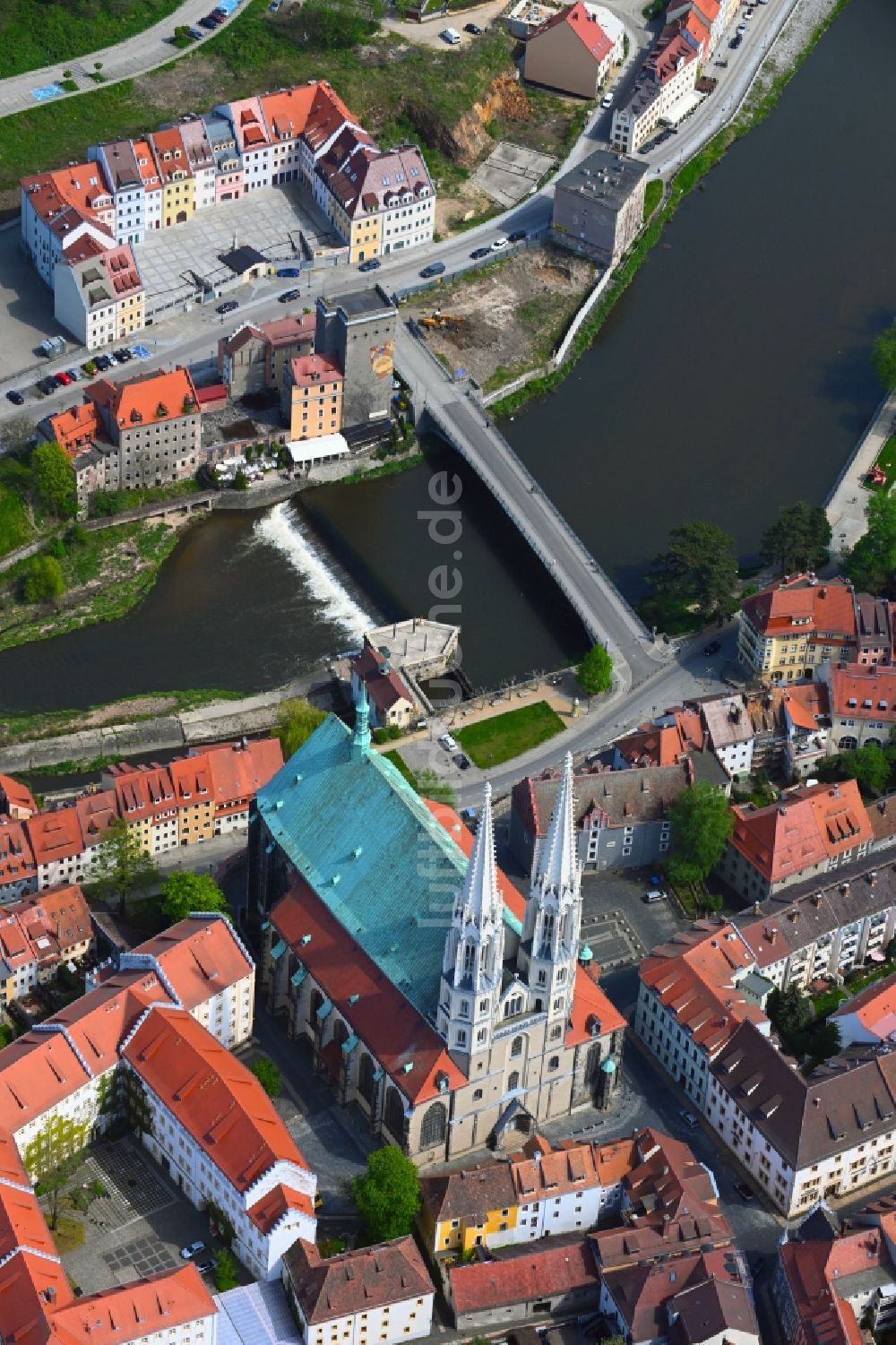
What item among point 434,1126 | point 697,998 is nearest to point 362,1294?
point 434,1126

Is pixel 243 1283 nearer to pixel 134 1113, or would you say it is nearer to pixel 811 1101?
pixel 134 1113

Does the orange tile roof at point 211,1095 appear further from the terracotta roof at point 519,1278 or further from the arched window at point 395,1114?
the terracotta roof at point 519,1278

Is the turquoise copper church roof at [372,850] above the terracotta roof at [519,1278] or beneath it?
above

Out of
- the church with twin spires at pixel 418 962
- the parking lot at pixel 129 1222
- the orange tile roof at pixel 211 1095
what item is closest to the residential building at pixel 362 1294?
the orange tile roof at pixel 211 1095

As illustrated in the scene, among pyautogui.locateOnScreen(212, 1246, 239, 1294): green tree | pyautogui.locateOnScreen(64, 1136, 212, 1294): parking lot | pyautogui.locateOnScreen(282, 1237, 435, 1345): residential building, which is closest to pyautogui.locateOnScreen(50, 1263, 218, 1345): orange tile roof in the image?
pyautogui.locateOnScreen(212, 1246, 239, 1294): green tree

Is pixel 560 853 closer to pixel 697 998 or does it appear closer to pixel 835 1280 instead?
pixel 697 998

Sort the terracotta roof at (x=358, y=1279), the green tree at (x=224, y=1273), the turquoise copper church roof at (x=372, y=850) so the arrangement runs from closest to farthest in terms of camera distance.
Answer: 1. the terracotta roof at (x=358, y=1279)
2. the green tree at (x=224, y=1273)
3. the turquoise copper church roof at (x=372, y=850)
